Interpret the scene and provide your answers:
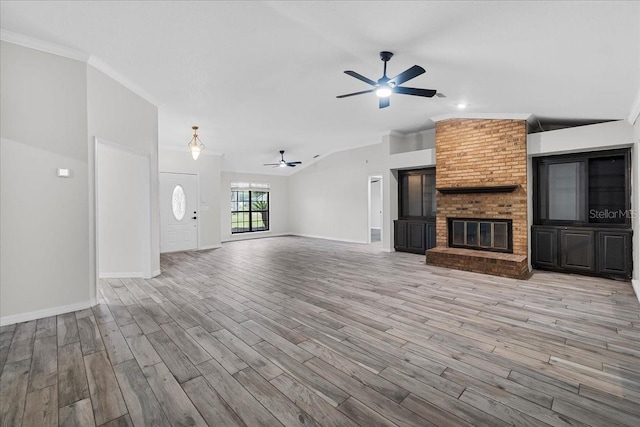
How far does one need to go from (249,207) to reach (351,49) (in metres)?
8.28

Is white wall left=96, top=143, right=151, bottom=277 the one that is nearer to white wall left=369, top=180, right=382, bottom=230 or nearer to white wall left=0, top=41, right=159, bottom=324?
white wall left=0, top=41, right=159, bottom=324

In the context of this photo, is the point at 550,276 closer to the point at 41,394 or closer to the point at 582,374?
the point at 582,374

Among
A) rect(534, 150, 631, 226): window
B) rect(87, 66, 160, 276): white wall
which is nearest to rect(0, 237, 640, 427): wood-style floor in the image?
rect(534, 150, 631, 226): window

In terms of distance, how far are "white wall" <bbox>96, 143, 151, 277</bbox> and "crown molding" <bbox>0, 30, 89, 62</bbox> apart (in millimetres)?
1646

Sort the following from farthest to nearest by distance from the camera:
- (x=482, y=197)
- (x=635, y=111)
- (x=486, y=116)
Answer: (x=482, y=197) → (x=486, y=116) → (x=635, y=111)

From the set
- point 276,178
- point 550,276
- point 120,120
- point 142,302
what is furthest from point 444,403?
point 276,178

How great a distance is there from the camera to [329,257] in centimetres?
691

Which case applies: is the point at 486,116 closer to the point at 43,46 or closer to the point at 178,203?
the point at 43,46

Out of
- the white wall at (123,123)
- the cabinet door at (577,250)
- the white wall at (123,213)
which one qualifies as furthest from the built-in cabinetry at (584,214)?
the white wall at (123,213)

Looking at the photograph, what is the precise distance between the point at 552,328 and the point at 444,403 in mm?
1869

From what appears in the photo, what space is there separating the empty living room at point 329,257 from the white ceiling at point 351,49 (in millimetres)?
31

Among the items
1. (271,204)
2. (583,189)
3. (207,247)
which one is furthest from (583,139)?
(271,204)

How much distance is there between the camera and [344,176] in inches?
377

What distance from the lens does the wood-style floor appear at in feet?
5.88
